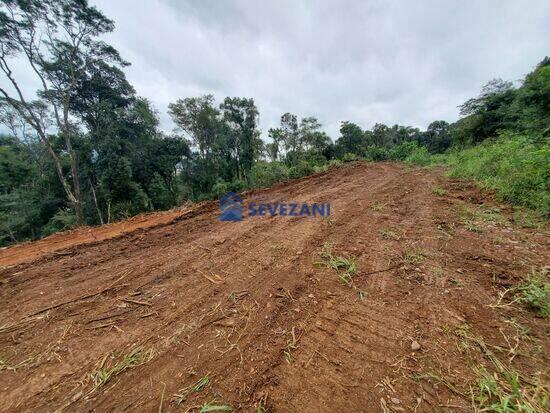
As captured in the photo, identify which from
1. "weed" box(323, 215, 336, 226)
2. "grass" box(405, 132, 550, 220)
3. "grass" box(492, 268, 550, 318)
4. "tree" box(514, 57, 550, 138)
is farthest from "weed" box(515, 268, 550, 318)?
"tree" box(514, 57, 550, 138)

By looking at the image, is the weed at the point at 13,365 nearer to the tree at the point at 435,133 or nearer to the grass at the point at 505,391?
the grass at the point at 505,391

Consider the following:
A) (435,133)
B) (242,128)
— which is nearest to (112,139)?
(242,128)

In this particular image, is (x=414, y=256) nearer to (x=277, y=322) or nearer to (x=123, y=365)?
(x=277, y=322)

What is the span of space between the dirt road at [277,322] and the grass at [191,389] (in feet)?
0.04

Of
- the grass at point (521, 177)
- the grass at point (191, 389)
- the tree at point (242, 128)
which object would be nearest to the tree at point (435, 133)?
the tree at point (242, 128)

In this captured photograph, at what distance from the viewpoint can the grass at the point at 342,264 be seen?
2135mm

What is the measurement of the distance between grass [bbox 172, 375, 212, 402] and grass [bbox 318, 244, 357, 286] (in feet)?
4.55

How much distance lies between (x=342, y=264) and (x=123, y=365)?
2.02 m

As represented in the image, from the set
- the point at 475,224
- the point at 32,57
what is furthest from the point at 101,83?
the point at 475,224

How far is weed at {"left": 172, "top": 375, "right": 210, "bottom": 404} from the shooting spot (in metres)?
1.20

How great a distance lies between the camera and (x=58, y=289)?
2254 mm

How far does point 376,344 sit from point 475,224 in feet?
8.44

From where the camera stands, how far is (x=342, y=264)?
92.4 inches

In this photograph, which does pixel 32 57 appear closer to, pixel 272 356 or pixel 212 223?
pixel 212 223
